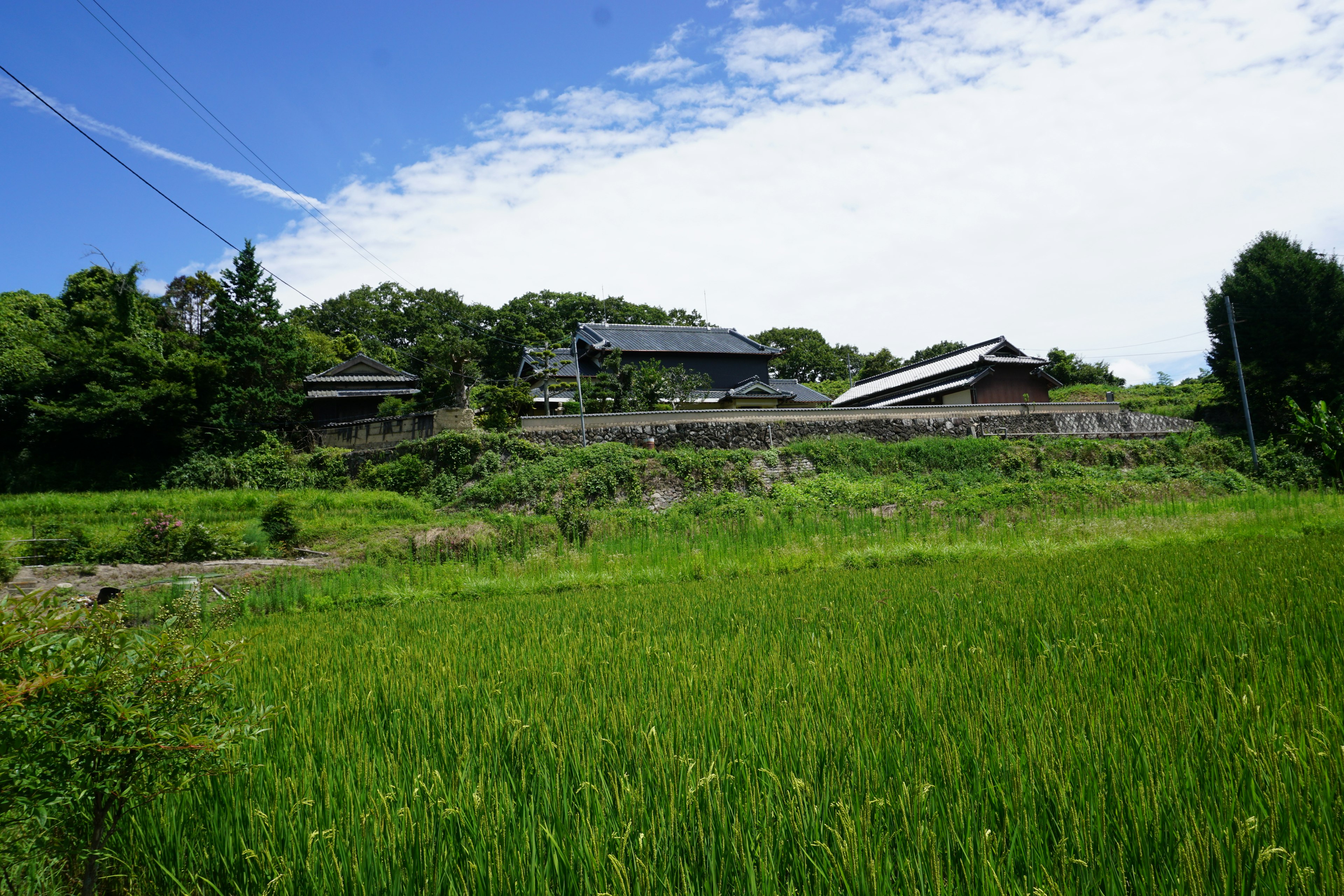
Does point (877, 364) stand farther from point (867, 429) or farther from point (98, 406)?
point (98, 406)

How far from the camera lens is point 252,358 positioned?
21.2m

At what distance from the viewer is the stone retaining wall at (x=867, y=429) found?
19.8 metres

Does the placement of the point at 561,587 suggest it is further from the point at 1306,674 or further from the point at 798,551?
the point at 1306,674

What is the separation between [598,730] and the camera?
2.53 metres

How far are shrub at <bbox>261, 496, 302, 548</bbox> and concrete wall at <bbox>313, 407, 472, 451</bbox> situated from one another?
6.20 metres

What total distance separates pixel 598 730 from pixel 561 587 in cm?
681

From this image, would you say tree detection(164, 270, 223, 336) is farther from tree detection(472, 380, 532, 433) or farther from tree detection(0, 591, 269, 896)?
tree detection(0, 591, 269, 896)

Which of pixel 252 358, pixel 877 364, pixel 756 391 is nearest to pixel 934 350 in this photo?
pixel 877 364

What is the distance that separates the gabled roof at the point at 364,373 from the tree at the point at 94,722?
2608cm

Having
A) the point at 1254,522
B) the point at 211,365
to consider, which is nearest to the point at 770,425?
the point at 1254,522

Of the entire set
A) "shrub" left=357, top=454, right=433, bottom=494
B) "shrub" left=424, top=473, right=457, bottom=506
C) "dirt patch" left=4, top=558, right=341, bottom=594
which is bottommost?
"dirt patch" left=4, top=558, right=341, bottom=594

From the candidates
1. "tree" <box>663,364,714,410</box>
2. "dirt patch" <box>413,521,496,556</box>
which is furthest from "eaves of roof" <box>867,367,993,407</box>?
"dirt patch" <box>413,521,496,556</box>

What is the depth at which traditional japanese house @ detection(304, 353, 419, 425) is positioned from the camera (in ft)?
81.1

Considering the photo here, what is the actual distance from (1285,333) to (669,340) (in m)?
24.1
